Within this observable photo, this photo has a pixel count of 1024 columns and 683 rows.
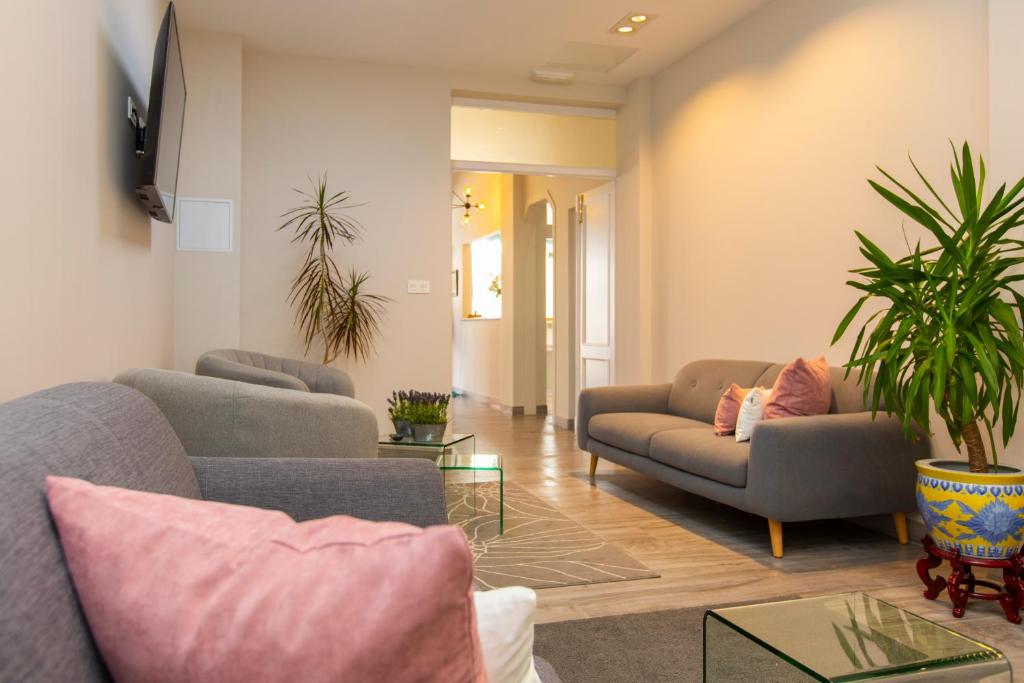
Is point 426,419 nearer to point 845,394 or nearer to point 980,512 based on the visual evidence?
point 845,394

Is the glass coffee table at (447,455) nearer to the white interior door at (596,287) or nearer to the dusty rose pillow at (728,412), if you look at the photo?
the dusty rose pillow at (728,412)

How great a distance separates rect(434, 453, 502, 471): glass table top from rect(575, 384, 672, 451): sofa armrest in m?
1.63

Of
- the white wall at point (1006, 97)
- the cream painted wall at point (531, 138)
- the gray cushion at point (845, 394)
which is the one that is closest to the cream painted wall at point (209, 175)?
the cream painted wall at point (531, 138)

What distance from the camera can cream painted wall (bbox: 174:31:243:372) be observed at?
5609mm

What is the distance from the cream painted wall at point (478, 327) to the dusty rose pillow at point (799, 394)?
6022 millimetres

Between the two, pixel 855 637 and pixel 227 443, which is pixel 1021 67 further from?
pixel 227 443

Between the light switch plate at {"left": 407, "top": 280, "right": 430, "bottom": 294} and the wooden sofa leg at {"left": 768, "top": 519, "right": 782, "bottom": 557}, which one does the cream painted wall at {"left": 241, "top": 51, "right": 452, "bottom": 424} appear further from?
the wooden sofa leg at {"left": 768, "top": 519, "right": 782, "bottom": 557}

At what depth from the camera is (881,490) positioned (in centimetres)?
360

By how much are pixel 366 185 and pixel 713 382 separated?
311cm

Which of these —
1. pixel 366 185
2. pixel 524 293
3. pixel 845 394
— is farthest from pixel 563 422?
pixel 845 394

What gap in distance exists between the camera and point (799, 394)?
388 centimetres

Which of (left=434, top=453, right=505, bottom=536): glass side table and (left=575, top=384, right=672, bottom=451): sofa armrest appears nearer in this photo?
(left=434, top=453, right=505, bottom=536): glass side table

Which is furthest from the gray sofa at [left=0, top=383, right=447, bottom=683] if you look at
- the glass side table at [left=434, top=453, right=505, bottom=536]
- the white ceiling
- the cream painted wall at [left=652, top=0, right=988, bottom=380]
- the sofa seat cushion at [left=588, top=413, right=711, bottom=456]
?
the white ceiling

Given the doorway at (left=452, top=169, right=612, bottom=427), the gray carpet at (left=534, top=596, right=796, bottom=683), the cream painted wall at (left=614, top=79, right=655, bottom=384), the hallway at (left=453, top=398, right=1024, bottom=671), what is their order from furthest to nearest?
1. the doorway at (left=452, top=169, right=612, bottom=427)
2. the cream painted wall at (left=614, top=79, right=655, bottom=384)
3. the hallway at (left=453, top=398, right=1024, bottom=671)
4. the gray carpet at (left=534, top=596, right=796, bottom=683)
